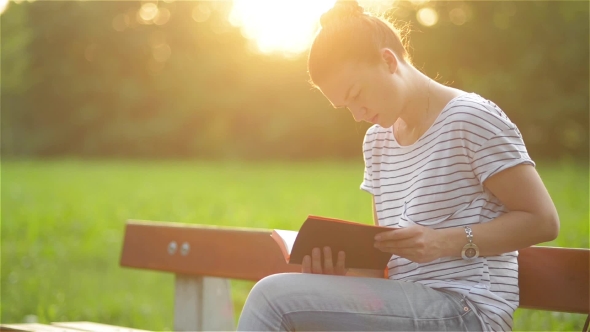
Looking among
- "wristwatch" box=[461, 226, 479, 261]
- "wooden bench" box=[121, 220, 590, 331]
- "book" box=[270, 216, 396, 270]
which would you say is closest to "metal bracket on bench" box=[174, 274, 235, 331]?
"wooden bench" box=[121, 220, 590, 331]

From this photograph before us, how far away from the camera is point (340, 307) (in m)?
1.93

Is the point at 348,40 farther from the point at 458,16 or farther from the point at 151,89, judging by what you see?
the point at 151,89

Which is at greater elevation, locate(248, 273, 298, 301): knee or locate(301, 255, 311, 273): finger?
locate(301, 255, 311, 273): finger

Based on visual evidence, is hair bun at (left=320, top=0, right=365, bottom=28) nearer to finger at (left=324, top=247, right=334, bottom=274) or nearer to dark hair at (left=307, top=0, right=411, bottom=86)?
dark hair at (left=307, top=0, right=411, bottom=86)

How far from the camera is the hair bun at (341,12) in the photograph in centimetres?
228

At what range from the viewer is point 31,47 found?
101ft

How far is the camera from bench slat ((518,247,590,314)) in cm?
222

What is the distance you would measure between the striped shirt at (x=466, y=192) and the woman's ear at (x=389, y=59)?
0.20 meters

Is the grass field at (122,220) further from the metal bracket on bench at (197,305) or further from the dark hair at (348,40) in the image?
the dark hair at (348,40)

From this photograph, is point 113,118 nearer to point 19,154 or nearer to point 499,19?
point 19,154

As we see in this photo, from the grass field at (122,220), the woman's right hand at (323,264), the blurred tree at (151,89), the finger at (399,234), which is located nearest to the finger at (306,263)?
the woman's right hand at (323,264)

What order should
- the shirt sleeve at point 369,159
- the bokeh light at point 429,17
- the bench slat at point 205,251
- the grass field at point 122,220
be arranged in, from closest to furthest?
1. the shirt sleeve at point 369,159
2. the bench slat at point 205,251
3. the grass field at point 122,220
4. the bokeh light at point 429,17

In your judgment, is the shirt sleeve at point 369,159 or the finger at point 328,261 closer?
the finger at point 328,261

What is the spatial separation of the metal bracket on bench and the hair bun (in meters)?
1.40
